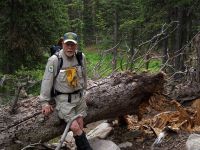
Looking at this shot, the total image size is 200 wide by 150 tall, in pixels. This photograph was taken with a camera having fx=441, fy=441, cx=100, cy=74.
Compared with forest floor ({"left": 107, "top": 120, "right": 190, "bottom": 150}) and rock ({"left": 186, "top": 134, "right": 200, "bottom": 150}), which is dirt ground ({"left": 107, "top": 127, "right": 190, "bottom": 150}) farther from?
rock ({"left": 186, "top": 134, "right": 200, "bottom": 150})

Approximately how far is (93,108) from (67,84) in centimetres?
123

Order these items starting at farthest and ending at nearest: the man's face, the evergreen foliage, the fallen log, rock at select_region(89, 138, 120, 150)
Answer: the evergreen foliage
rock at select_region(89, 138, 120, 150)
the fallen log
the man's face

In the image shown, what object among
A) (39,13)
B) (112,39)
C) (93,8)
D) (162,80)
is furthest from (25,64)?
(93,8)

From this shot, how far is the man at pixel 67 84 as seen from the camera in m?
6.99

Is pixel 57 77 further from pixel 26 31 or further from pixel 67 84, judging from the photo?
pixel 26 31

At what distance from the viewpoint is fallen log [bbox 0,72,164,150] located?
290 inches

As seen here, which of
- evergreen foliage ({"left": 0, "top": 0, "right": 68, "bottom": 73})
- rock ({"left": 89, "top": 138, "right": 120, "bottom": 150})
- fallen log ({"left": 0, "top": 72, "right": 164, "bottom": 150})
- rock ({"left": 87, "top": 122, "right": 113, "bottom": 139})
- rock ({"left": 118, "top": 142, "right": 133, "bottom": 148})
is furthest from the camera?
evergreen foliage ({"left": 0, "top": 0, "right": 68, "bottom": 73})

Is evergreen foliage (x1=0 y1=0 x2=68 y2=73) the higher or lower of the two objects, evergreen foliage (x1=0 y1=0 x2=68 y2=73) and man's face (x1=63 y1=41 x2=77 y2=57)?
the lower

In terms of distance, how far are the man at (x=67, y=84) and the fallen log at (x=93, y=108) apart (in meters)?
0.40

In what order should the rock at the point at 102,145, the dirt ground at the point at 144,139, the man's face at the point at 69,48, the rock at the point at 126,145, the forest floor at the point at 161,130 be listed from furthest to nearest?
1. the rock at the point at 126,145
2. the forest floor at the point at 161,130
3. the dirt ground at the point at 144,139
4. the rock at the point at 102,145
5. the man's face at the point at 69,48

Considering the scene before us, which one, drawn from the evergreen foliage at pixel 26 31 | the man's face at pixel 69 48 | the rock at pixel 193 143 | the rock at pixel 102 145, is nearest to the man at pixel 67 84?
the man's face at pixel 69 48

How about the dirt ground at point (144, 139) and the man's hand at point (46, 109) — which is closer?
the man's hand at point (46, 109)

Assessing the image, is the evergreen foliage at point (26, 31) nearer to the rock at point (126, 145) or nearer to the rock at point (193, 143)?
the rock at point (126, 145)

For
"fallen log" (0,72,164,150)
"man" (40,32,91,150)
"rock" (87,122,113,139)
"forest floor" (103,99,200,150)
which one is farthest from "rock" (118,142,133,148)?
"man" (40,32,91,150)
